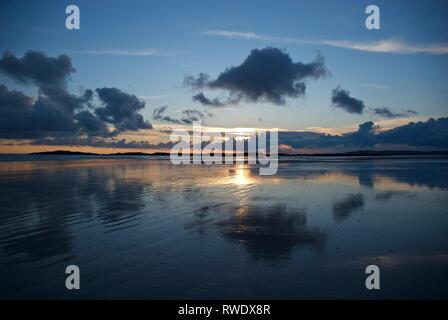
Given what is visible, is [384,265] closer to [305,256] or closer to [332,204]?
[305,256]

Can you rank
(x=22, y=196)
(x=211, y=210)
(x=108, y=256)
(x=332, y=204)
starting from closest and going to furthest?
(x=108, y=256)
(x=211, y=210)
(x=332, y=204)
(x=22, y=196)

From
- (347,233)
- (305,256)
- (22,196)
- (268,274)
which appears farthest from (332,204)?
(22,196)

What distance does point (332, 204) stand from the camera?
18.4 metres

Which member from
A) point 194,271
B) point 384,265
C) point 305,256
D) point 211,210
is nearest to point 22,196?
point 211,210

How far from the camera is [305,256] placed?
32.1ft

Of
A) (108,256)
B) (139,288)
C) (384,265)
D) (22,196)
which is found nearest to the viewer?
(139,288)

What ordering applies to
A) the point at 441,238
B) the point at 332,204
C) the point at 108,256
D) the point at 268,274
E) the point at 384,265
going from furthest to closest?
the point at 332,204 → the point at 441,238 → the point at 108,256 → the point at 384,265 → the point at 268,274

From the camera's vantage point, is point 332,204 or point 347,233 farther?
point 332,204

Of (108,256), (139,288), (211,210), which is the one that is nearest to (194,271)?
(139,288)

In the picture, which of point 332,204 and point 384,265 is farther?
point 332,204

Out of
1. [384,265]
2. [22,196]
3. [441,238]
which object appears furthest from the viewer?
[22,196]
